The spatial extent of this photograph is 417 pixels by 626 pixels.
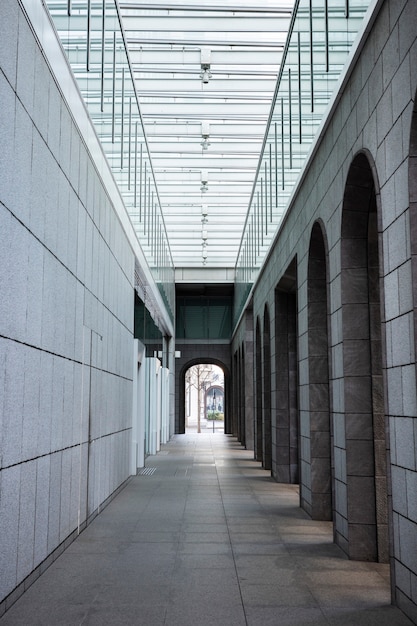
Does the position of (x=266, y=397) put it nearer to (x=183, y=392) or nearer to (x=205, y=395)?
(x=183, y=392)

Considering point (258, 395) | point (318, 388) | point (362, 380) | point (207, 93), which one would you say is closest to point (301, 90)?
point (318, 388)

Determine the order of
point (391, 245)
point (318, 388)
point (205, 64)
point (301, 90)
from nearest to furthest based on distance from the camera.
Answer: point (391, 245)
point (318, 388)
point (301, 90)
point (205, 64)

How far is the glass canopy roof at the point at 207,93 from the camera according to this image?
872 centimetres

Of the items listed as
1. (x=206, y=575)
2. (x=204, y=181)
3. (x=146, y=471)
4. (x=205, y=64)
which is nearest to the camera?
(x=206, y=575)

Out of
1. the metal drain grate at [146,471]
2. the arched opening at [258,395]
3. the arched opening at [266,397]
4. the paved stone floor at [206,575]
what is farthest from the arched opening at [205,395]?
the paved stone floor at [206,575]

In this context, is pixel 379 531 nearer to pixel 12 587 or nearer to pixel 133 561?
pixel 133 561

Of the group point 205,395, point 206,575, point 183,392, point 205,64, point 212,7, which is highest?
point 212,7

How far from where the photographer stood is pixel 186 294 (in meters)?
39.2

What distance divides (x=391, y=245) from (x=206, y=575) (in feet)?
10.7

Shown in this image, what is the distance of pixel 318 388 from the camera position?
9.41 m

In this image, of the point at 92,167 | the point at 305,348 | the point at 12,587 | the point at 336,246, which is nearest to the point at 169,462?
the point at 305,348

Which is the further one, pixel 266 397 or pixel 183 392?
pixel 183 392

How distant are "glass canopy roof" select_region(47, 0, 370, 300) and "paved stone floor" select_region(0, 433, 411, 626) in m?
4.90

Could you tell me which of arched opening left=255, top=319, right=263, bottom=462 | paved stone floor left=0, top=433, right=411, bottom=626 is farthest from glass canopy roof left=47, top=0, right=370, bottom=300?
paved stone floor left=0, top=433, right=411, bottom=626
